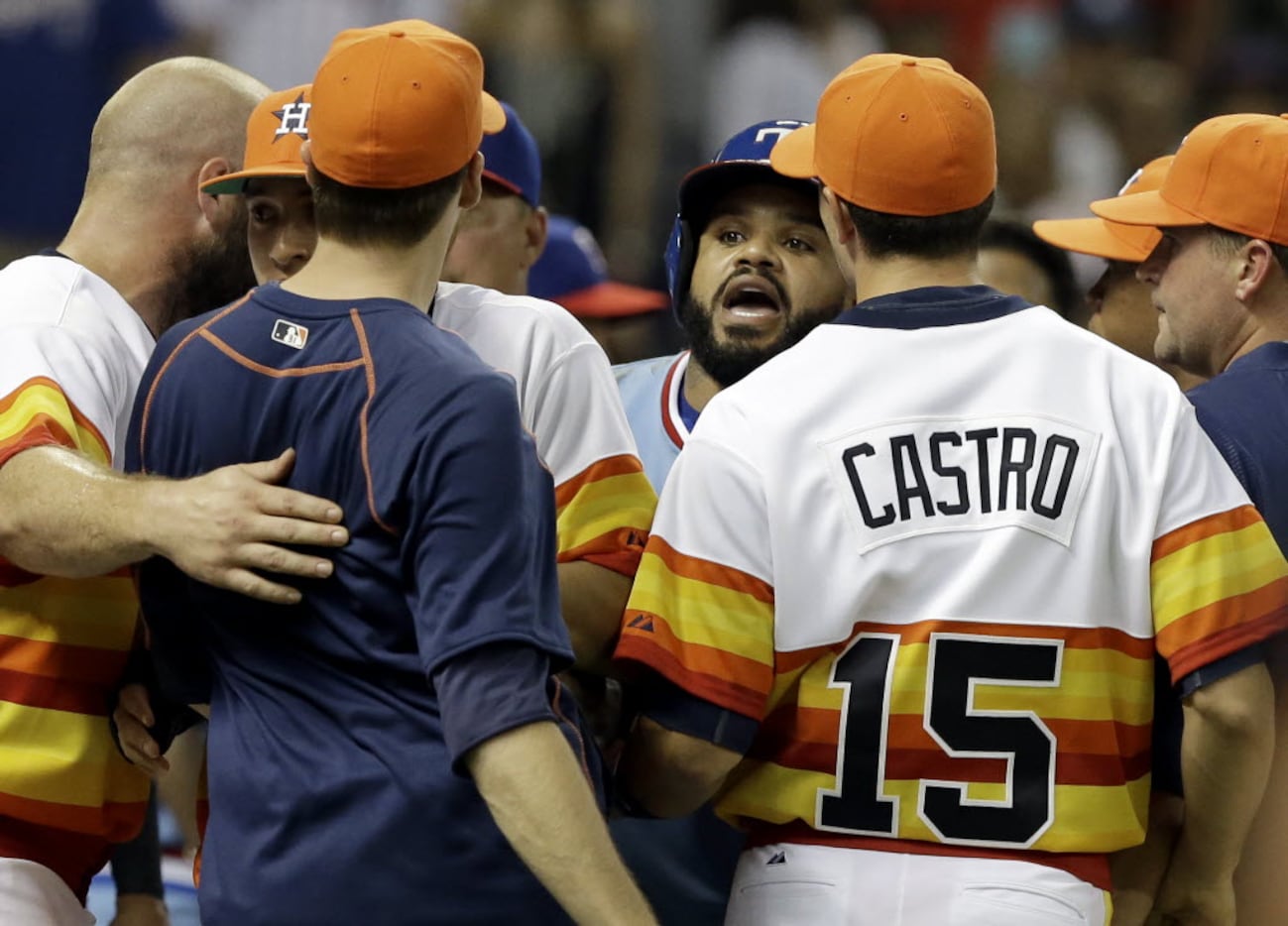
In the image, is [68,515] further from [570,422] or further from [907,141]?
[907,141]

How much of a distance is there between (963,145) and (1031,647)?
2.67 feet

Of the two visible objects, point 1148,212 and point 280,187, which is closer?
point 280,187

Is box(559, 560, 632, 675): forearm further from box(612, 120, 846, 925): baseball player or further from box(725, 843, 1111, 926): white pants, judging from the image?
box(612, 120, 846, 925): baseball player

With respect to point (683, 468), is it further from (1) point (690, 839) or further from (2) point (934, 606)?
(1) point (690, 839)

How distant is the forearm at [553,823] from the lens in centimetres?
237

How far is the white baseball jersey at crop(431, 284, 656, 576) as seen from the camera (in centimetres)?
308

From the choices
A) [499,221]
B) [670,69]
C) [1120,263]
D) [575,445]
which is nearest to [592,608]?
[575,445]

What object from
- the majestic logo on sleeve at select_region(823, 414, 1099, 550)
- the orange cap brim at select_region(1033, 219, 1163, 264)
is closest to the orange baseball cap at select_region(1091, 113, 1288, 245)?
the orange cap brim at select_region(1033, 219, 1163, 264)

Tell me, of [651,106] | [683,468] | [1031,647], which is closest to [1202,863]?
[1031,647]

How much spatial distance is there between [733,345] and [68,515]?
1.64m

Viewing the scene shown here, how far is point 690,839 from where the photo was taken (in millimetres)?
3672

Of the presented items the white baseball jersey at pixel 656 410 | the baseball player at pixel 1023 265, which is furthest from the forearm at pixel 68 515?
the baseball player at pixel 1023 265

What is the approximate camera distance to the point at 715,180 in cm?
405

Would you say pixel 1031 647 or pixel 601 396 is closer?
pixel 1031 647
